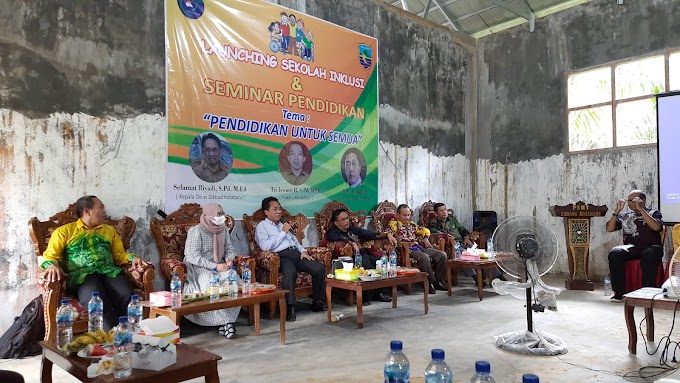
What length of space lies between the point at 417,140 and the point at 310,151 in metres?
2.17

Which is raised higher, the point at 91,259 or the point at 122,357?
the point at 91,259

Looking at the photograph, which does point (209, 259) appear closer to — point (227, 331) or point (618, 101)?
point (227, 331)

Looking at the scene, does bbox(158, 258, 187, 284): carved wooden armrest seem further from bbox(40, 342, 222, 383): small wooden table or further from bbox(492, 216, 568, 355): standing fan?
bbox(492, 216, 568, 355): standing fan

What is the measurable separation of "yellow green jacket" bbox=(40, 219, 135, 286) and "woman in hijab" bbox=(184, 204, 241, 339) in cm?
51

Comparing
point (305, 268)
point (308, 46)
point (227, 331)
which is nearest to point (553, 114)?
point (308, 46)

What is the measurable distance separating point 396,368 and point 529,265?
6.51 ft

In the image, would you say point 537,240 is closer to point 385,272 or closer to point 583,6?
point 385,272

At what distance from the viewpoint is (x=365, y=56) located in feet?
21.0

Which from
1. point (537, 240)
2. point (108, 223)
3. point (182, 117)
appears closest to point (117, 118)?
point (182, 117)

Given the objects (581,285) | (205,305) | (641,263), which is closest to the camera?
(205,305)

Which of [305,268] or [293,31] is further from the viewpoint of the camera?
[293,31]

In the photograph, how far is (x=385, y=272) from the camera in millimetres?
4375

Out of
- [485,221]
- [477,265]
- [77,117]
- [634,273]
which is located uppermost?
[77,117]

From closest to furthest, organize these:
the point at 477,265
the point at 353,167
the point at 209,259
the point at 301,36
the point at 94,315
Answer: the point at 94,315 → the point at 209,259 → the point at 477,265 → the point at 301,36 → the point at 353,167
